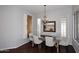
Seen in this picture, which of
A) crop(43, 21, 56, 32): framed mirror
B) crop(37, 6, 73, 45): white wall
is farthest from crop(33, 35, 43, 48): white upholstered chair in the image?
crop(37, 6, 73, 45): white wall

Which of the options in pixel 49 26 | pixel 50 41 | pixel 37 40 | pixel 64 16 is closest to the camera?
pixel 64 16

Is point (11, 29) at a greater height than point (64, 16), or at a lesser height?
lesser

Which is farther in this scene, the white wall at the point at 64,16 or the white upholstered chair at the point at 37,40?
the white upholstered chair at the point at 37,40

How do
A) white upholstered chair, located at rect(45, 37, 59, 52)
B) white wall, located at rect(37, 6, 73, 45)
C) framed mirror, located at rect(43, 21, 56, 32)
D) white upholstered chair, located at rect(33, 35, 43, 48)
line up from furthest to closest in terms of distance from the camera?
white upholstered chair, located at rect(33, 35, 43, 48), white upholstered chair, located at rect(45, 37, 59, 52), framed mirror, located at rect(43, 21, 56, 32), white wall, located at rect(37, 6, 73, 45)

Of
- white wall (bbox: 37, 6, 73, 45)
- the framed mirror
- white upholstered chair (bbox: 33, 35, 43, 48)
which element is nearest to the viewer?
white wall (bbox: 37, 6, 73, 45)

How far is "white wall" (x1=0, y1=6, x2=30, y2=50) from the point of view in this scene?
4402mm

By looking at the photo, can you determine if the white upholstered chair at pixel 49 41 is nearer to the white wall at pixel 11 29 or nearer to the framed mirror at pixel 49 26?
the framed mirror at pixel 49 26

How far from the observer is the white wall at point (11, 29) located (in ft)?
14.4

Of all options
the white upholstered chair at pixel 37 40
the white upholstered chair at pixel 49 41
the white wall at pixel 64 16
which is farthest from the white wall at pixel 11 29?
the white wall at pixel 64 16

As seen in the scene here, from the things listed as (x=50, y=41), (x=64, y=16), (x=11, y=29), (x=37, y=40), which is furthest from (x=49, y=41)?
(x=11, y=29)

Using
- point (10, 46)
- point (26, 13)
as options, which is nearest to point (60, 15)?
point (26, 13)

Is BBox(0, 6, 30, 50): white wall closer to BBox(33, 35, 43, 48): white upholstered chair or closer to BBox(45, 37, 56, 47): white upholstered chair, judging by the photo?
BBox(33, 35, 43, 48): white upholstered chair

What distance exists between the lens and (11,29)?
438 centimetres

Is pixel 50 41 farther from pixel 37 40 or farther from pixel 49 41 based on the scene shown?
pixel 37 40
